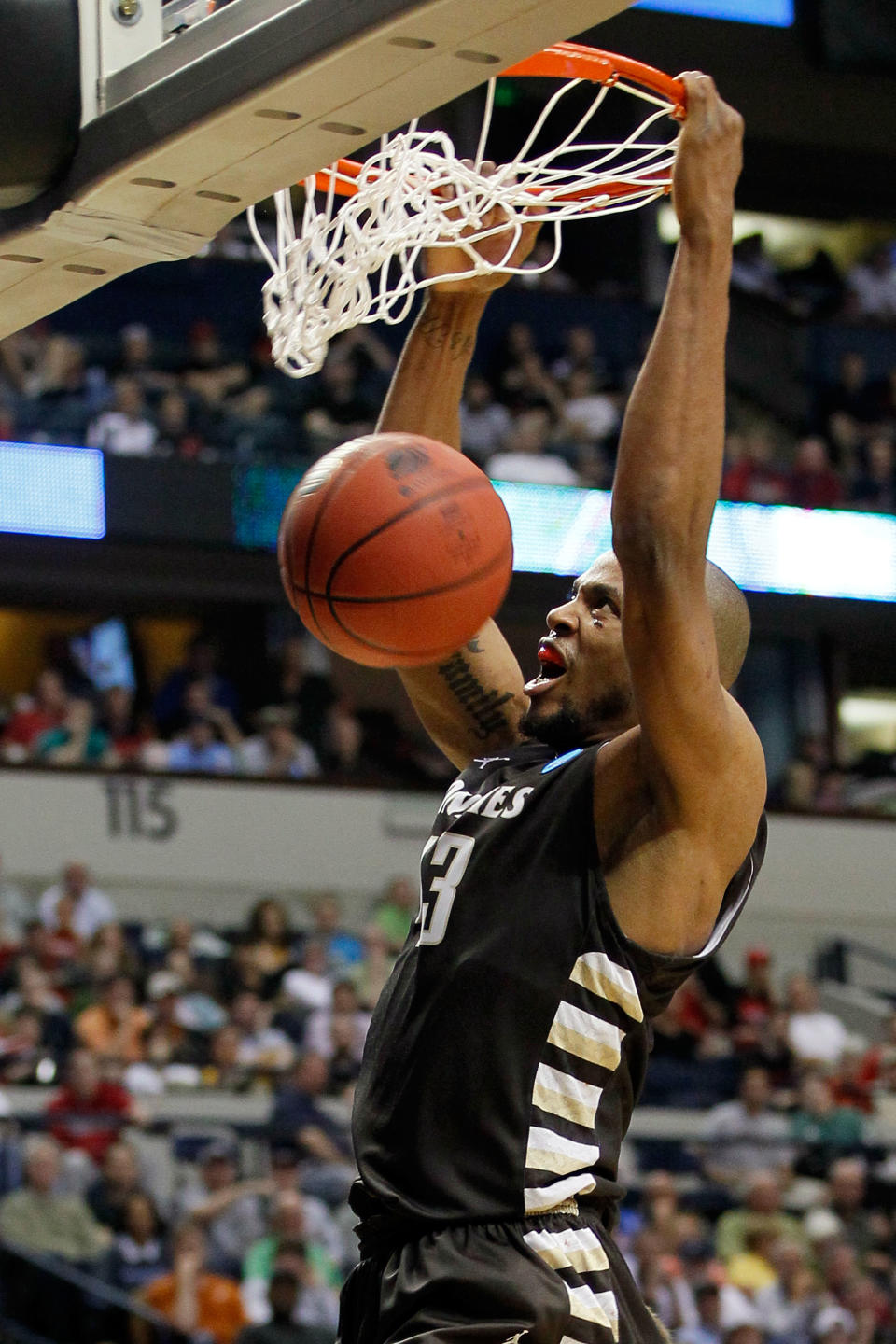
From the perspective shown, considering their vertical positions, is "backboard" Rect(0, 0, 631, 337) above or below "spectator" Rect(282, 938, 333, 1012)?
above

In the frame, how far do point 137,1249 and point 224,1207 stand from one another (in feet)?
1.50

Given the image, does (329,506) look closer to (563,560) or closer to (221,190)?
(221,190)

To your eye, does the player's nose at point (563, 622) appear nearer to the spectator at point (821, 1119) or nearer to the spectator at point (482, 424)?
the spectator at point (821, 1119)

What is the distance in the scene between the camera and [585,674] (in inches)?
126

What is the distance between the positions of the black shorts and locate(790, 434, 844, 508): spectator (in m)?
12.7

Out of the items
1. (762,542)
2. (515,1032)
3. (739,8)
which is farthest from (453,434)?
(739,8)

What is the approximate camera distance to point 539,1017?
2857 millimetres

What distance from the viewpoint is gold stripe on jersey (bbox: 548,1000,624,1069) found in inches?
113

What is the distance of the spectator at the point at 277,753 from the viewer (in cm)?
1318

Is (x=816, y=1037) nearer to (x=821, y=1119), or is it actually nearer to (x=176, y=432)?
(x=821, y=1119)

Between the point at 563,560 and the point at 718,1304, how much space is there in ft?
21.7

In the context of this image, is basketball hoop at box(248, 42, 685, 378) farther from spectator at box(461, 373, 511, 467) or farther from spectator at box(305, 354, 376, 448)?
spectator at box(461, 373, 511, 467)

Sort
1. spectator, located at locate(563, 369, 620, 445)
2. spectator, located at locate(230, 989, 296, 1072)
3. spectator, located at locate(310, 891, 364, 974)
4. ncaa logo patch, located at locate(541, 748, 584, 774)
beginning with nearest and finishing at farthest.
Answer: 1. ncaa logo patch, located at locate(541, 748, 584, 774)
2. spectator, located at locate(230, 989, 296, 1072)
3. spectator, located at locate(310, 891, 364, 974)
4. spectator, located at locate(563, 369, 620, 445)

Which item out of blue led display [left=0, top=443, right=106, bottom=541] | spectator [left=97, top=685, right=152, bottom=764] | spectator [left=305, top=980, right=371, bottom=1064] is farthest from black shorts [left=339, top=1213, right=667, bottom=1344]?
blue led display [left=0, top=443, right=106, bottom=541]
